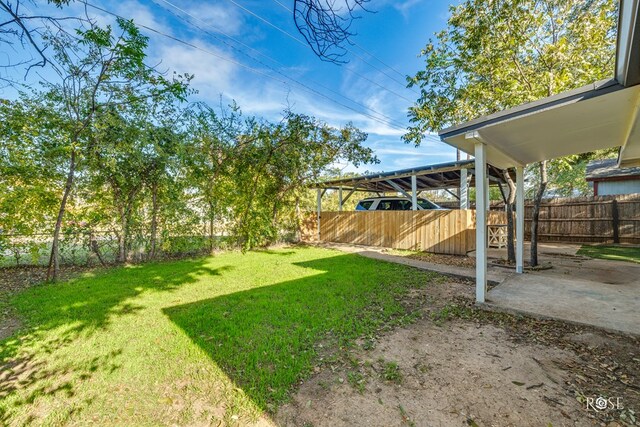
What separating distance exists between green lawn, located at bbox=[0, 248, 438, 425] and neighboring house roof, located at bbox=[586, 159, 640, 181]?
12.4 meters

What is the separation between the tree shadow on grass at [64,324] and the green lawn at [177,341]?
0.01m

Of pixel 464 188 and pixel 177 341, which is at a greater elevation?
pixel 464 188

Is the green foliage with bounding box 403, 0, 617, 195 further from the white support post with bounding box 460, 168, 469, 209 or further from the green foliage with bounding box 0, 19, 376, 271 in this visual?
the green foliage with bounding box 0, 19, 376, 271

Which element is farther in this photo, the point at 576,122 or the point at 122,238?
the point at 122,238

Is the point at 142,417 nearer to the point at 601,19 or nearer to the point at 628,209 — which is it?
the point at 601,19

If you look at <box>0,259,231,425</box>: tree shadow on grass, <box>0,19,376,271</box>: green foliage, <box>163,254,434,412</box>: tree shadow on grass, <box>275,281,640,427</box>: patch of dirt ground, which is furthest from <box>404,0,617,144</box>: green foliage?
<box>0,259,231,425</box>: tree shadow on grass

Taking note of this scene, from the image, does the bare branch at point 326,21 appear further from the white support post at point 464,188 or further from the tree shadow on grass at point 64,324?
the white support post at point 464,188

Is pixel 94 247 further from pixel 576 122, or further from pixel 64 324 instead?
pixel 576 122

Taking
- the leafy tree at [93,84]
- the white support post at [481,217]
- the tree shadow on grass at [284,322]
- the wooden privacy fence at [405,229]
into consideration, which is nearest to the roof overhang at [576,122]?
the white support post at [481,217]

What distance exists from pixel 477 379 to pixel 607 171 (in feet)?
49.9

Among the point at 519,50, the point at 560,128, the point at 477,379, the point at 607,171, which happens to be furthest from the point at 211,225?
the point at 607,171

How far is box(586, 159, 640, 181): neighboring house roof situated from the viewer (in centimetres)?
1098

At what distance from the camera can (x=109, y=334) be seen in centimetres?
294

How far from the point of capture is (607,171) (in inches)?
454
